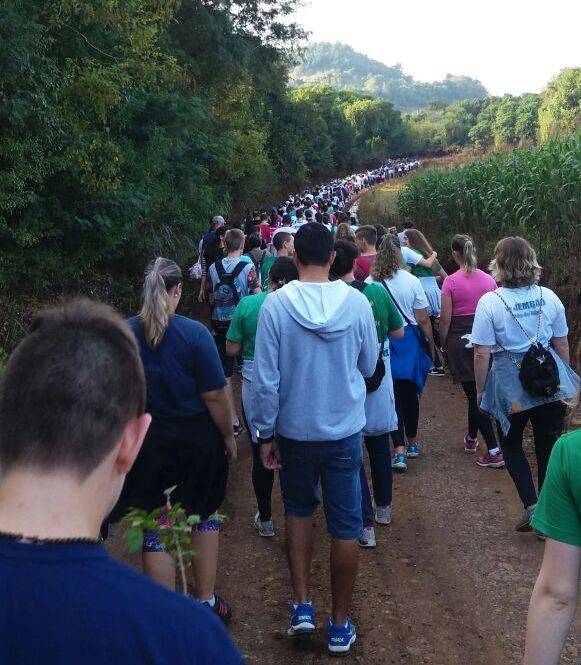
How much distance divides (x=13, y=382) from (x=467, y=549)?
14.6 ft

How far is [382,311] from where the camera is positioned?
4996mm

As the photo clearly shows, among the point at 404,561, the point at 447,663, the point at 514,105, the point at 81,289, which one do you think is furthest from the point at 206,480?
the point at 514,105

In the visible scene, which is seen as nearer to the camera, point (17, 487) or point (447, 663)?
point (17, 487)

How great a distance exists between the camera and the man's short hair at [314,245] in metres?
3.72

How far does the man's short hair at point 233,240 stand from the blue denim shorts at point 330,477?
3704 millimetres

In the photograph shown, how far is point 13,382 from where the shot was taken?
127 centimetres

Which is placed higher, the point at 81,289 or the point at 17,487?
the point at 17,487

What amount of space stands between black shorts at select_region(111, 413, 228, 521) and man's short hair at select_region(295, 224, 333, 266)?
0.96 metres

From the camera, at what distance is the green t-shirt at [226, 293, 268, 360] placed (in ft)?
16.6

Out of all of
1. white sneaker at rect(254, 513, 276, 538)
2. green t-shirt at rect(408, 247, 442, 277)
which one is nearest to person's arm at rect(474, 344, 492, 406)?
white sneaker at rect(254, 513, 276, 538)

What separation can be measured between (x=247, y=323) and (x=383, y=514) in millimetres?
1778

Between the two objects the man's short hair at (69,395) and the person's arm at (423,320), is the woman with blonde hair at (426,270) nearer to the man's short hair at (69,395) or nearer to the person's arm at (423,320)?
the person's arm at (423,320)

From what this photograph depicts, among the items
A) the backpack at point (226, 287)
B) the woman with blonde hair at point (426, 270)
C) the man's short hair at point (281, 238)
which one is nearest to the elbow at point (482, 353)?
the backpack at point (226, 287)

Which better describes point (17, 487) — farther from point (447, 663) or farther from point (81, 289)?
point (81, 289)
